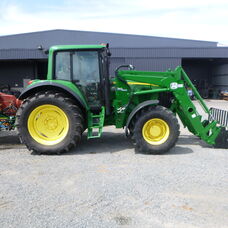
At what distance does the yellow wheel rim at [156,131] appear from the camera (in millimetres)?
4883

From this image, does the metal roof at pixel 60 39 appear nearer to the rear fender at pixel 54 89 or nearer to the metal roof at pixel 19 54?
the metal roof at pixel 19 54

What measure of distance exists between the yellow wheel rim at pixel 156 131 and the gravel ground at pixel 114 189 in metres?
0.36

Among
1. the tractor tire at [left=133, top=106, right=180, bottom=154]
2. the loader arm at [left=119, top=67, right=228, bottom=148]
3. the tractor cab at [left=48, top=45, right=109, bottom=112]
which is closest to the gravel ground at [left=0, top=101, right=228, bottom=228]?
the tractor tire at [left=133, top=106, right=180, bottom=154]

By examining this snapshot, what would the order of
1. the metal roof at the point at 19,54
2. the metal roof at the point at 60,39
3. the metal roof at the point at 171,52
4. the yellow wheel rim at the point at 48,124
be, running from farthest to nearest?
the metal roof at the point at 60,39 < the metal roof at the point at 171,52 < the metal roof at the point at 19,54 < the yellow wheel rim at the point at 48,124

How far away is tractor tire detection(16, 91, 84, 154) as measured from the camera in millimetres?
4727

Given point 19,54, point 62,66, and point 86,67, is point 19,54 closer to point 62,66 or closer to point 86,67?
point 62,66

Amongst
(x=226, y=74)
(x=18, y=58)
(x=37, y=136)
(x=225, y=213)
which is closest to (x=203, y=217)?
(x=225, y=213)

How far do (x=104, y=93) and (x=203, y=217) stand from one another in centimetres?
314

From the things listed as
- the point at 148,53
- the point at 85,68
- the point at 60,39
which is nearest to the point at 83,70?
the point at 85,68

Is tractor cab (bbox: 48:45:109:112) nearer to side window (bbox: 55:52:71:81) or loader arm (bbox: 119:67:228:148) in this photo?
side window (bbox: 55:52:71:81)

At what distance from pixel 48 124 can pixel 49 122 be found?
48mm

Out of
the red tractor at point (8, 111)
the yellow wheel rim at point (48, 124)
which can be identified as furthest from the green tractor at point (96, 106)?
the red tractor at point (8, 111)

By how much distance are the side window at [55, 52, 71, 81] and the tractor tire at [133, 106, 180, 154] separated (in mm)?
1806

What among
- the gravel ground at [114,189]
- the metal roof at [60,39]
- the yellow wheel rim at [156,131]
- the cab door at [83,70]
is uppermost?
the metal roof at [60,39]
